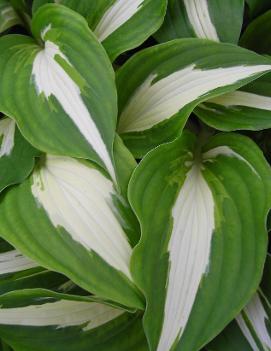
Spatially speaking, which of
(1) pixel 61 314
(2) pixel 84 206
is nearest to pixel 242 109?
(2) pixel 84 206

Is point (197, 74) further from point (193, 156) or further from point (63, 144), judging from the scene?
point (63, 144)

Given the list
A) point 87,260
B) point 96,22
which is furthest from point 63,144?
point 96,22

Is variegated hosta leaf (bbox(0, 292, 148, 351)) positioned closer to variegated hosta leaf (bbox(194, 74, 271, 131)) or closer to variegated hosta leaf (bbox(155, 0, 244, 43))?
variegated hosta leaf (bbox(194, 74, 271, 131))

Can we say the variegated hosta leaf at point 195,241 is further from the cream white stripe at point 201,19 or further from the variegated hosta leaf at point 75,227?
the cream white stripe at point 201,19

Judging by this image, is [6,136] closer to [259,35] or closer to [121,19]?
[121,19]

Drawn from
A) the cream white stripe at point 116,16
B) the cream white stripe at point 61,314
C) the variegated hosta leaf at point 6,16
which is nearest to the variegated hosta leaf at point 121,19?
the cream white stripe at point 116,16

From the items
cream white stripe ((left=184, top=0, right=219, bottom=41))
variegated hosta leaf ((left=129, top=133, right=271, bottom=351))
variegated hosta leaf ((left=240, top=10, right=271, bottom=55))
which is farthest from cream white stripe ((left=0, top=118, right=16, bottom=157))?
variegated hosta leaf ((left=240, top=10, right=271, bottom=55))
